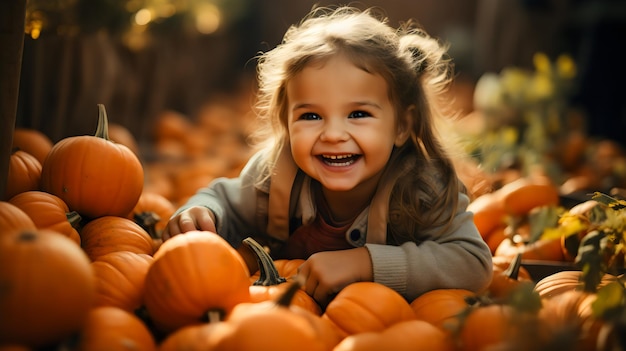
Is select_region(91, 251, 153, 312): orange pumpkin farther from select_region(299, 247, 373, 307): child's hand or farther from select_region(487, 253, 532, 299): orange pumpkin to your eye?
select_region(487, 253, 532, 299): orange pumpkin

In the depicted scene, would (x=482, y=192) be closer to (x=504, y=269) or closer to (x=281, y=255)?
(x=504, y=269)

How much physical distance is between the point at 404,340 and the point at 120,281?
0.82 m

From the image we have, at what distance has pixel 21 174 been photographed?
2.29 metres

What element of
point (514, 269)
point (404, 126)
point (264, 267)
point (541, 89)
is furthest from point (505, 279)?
point (541, 89)

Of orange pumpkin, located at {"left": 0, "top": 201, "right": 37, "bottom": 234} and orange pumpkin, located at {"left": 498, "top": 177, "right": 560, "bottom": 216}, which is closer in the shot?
orange pumpkin, located at {"left": 0, "top": 201, "right": 37, "bottom": 234}

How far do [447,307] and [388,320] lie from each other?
0.24 metres

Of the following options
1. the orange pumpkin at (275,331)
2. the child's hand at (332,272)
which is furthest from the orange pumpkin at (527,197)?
the orange pumpkin at (275,331)

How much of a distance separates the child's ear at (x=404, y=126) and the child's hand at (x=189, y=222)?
747mm

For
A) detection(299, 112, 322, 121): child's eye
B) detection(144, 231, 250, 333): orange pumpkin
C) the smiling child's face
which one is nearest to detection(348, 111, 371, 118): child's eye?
the smiling child's face

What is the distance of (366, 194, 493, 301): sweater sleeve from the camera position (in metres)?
2.08

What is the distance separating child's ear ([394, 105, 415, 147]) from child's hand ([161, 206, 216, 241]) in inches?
29.4

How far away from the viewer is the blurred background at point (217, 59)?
144 inches

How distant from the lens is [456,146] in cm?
271

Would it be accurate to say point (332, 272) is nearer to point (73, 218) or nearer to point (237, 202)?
point (237, 202)
